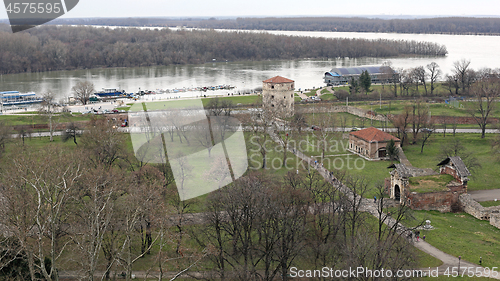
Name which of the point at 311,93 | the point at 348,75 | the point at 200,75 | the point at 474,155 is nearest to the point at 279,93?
the point at 311,93

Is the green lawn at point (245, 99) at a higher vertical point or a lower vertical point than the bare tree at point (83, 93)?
lower

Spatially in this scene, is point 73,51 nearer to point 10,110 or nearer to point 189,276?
point 10,110

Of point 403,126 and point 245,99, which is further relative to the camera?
point 245,99

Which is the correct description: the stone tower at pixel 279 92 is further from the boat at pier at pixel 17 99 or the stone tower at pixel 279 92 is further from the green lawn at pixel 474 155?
the boat at pier at pixel 17 99

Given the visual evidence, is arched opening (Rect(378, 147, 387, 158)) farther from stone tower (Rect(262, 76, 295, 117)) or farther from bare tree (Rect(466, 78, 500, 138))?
stone tower (Rect(262, 76, 295, 117))

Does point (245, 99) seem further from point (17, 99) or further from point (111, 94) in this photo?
point (17, 99)

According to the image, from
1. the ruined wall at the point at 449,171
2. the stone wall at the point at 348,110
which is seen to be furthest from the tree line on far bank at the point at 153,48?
the ruined wall at the point at 449,171
